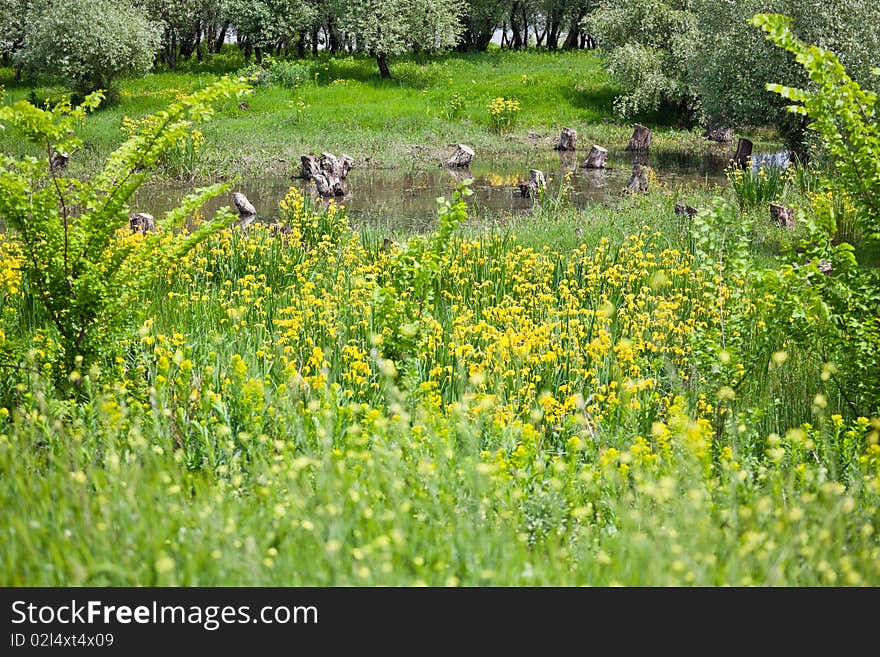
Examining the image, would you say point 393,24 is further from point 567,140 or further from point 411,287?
point 411,287

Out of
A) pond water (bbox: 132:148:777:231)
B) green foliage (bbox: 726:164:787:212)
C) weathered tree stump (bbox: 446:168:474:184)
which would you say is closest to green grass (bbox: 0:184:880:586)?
green foliage (bbox: 726:164:787:212)

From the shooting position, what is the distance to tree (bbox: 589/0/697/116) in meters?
A: 31.4

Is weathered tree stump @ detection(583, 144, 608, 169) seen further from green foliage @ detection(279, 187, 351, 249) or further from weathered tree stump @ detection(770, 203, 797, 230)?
green foliage @ detection(279, 187, 351, 249)

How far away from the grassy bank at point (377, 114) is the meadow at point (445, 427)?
1561 cm

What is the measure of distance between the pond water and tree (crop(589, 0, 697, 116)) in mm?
5120

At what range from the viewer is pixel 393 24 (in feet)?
117

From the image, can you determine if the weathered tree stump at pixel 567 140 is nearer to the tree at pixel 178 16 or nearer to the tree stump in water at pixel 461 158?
the tree stump in water at pixel 461 158

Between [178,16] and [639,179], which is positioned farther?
[178,16]

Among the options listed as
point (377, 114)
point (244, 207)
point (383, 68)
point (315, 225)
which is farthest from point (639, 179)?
point (383, 68)

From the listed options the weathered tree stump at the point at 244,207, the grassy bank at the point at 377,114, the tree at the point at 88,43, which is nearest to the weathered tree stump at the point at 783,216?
the weathered tree stump at the point at 244,207

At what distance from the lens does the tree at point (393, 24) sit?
35.6m

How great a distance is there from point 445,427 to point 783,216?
33.5 feet
